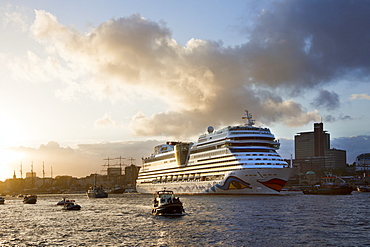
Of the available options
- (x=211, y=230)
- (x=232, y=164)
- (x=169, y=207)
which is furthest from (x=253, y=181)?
(x=211, y=230)

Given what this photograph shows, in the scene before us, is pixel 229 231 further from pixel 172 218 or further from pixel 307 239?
pixel 172 218

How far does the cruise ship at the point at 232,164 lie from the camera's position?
113688 mm

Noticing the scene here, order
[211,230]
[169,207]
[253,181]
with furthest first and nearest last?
1. [253,181]
2. [169,207]
3. [211,230]

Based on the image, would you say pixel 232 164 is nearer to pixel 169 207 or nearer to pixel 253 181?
pixel 253 181

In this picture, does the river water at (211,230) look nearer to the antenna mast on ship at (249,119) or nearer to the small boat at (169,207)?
the small boat at (169,207)

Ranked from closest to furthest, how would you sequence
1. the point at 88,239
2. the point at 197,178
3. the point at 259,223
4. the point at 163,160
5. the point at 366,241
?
the point at 366,241 < the point at 88,239 < the point at 259,223 < the point at 197,178 < the point at 163,160

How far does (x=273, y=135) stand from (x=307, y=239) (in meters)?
82.0

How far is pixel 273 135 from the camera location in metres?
128

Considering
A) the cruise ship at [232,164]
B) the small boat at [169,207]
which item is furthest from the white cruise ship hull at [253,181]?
the small boat at [169,207]

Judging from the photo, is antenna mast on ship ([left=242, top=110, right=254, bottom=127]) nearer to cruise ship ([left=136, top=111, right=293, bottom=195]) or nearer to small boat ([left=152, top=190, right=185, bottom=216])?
cruise ship ([left=136, top=111, right=293, bottom=195])

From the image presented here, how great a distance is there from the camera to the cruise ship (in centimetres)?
11369

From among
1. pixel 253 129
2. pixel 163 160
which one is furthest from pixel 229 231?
pixel 163 160

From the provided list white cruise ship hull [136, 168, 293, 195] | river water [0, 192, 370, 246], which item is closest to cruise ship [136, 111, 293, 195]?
white cruise ship hull [136, 168, 293, 195]

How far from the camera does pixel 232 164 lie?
12050 cm
